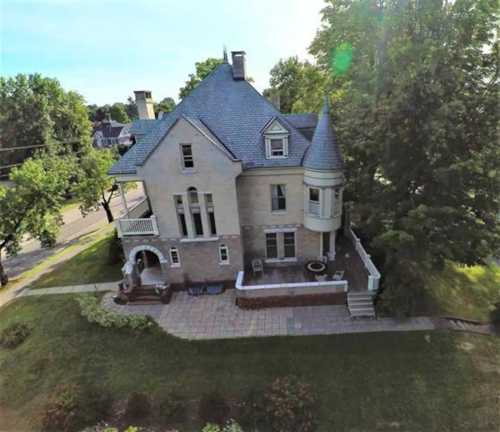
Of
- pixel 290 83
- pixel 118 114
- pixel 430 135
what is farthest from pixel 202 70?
pixel 118 114

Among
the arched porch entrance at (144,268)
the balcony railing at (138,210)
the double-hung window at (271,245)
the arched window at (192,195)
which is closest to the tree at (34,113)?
the balcony railing at (138,210)

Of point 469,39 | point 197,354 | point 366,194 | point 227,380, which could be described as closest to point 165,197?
point 197,354

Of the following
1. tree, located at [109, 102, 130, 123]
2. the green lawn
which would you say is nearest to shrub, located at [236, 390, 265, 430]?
the green lawn

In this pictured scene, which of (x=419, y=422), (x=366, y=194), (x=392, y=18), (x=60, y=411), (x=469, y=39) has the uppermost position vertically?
(x=392, y=18)

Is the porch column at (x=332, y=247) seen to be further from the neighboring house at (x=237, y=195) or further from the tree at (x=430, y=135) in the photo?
the tree at (x=430, y=135)

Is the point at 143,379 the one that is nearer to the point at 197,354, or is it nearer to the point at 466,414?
the point at 197,354

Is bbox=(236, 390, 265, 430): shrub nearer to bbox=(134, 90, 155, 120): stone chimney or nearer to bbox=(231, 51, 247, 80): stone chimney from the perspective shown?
bbox=(231, 51, 247, 80): stone chimney
